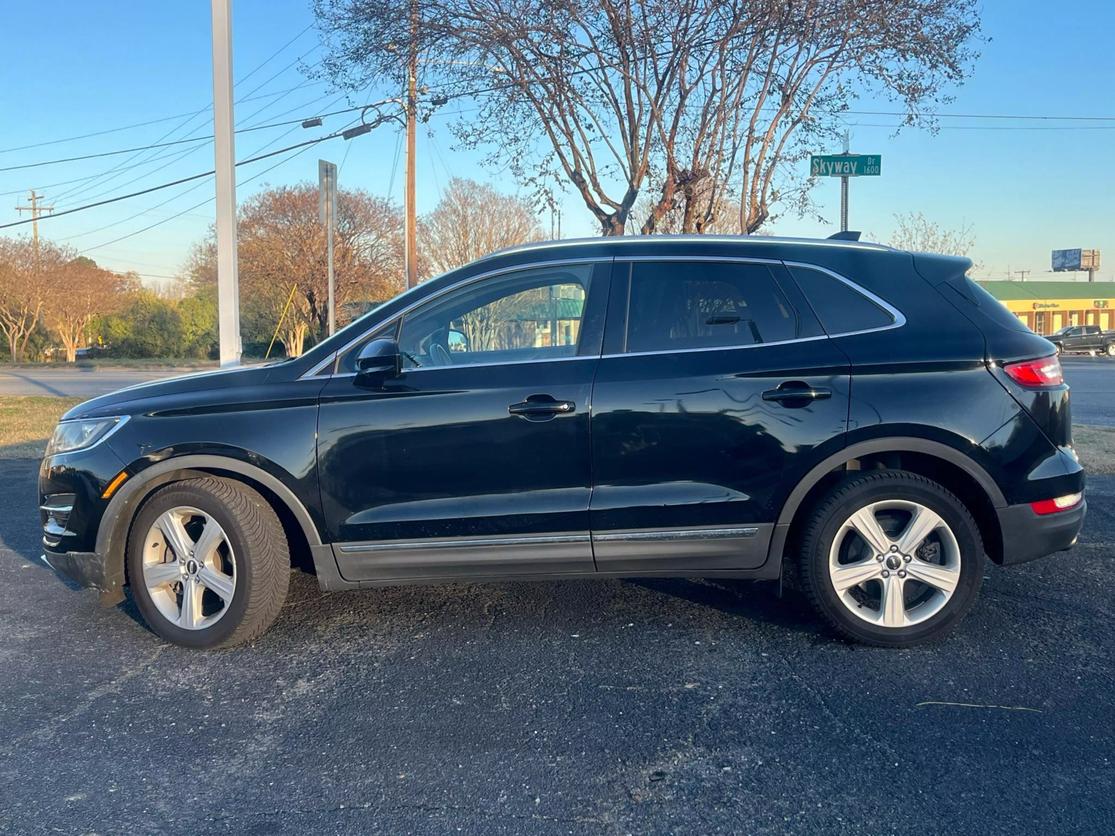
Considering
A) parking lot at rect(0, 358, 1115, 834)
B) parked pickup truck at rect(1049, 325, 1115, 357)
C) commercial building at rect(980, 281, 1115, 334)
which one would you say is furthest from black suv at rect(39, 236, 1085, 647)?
commercial building at rect(980, 281, 1115, 334)

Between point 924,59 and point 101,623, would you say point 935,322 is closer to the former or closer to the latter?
point 101,623

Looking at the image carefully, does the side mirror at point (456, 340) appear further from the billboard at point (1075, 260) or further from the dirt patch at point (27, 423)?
the billboard at point (1075, 260)

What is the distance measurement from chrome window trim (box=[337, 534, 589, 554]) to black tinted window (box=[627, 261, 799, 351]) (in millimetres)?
940

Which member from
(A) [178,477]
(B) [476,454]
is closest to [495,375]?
(B) [476,454]

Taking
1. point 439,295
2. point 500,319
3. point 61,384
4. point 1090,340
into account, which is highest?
point 1090,340

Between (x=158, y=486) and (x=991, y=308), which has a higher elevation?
(x=991, y=308)

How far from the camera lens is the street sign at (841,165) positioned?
1169 centimetres

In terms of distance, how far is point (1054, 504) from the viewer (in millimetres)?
4070

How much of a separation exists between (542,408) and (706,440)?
29.8 inches

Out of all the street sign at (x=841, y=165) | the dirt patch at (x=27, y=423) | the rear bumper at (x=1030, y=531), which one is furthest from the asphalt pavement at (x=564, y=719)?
the street sign at (x=841, y=165)

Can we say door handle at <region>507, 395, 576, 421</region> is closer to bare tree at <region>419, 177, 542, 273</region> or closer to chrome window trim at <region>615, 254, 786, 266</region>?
chrome window trim at <region>615, 254, 786, 266</region>

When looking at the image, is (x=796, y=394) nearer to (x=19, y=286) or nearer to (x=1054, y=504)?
(x=1054, y=504)

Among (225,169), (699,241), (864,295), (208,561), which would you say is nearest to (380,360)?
(208,561)

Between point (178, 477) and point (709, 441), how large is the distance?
98.6 inches
